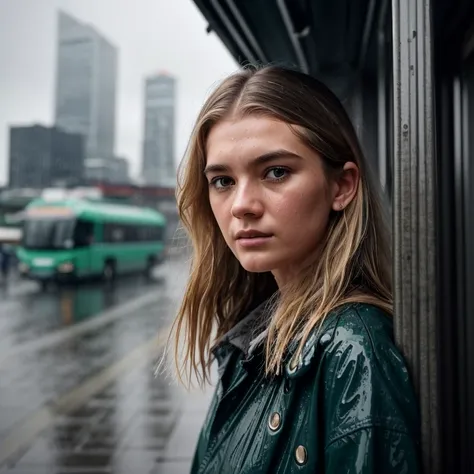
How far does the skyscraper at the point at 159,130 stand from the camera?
3216 centimetres

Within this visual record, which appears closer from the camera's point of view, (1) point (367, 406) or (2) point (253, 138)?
(1) point (367, 406)

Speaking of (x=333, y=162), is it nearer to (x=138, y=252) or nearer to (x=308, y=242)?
(x=308, y=242)

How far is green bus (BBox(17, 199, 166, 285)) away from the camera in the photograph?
61.1 feet

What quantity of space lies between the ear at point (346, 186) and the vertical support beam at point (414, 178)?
162 millimetres

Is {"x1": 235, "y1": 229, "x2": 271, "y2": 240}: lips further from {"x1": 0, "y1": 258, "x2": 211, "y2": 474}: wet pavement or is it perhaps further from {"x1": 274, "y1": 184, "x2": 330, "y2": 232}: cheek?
{"x1": 0, "y1": 258, "x2": 211, "y2": 474}: wet pavement

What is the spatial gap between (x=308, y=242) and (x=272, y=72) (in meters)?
0.40

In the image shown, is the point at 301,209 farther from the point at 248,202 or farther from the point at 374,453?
the point at 374,453

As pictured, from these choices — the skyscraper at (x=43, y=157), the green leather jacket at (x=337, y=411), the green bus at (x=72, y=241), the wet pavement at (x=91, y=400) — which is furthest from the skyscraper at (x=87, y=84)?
the green leather jacket at (x=337, y=411)

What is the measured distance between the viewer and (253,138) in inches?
45.8

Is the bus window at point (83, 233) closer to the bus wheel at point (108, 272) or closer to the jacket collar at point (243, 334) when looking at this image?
the bus wheel at point (108, 272)

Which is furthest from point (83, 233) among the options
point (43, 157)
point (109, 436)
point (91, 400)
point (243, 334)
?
point (243, 334)

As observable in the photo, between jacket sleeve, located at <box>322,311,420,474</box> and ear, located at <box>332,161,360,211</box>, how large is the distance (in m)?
0.31

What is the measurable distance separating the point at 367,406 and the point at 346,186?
0.51 metres

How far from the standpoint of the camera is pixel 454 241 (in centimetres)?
154
